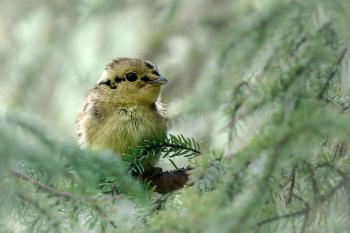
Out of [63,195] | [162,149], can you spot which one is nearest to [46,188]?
[63,195]

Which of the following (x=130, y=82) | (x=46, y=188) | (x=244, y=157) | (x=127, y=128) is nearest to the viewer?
(x=244, y=157)

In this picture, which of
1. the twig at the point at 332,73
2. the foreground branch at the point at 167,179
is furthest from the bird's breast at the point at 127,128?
the twig at the point at 332,73

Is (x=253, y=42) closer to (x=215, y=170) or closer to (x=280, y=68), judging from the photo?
(x=280, y=68)

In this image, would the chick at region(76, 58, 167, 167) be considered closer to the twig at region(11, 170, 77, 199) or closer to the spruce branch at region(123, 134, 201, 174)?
the spruce branch at region(123, 134, 201, 174)

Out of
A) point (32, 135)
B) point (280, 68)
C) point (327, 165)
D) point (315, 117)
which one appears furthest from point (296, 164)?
point (32, 135)

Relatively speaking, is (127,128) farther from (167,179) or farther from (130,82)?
(130,82)

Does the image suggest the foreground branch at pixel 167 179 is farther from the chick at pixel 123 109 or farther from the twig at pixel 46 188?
the twig at pixel 46 188
